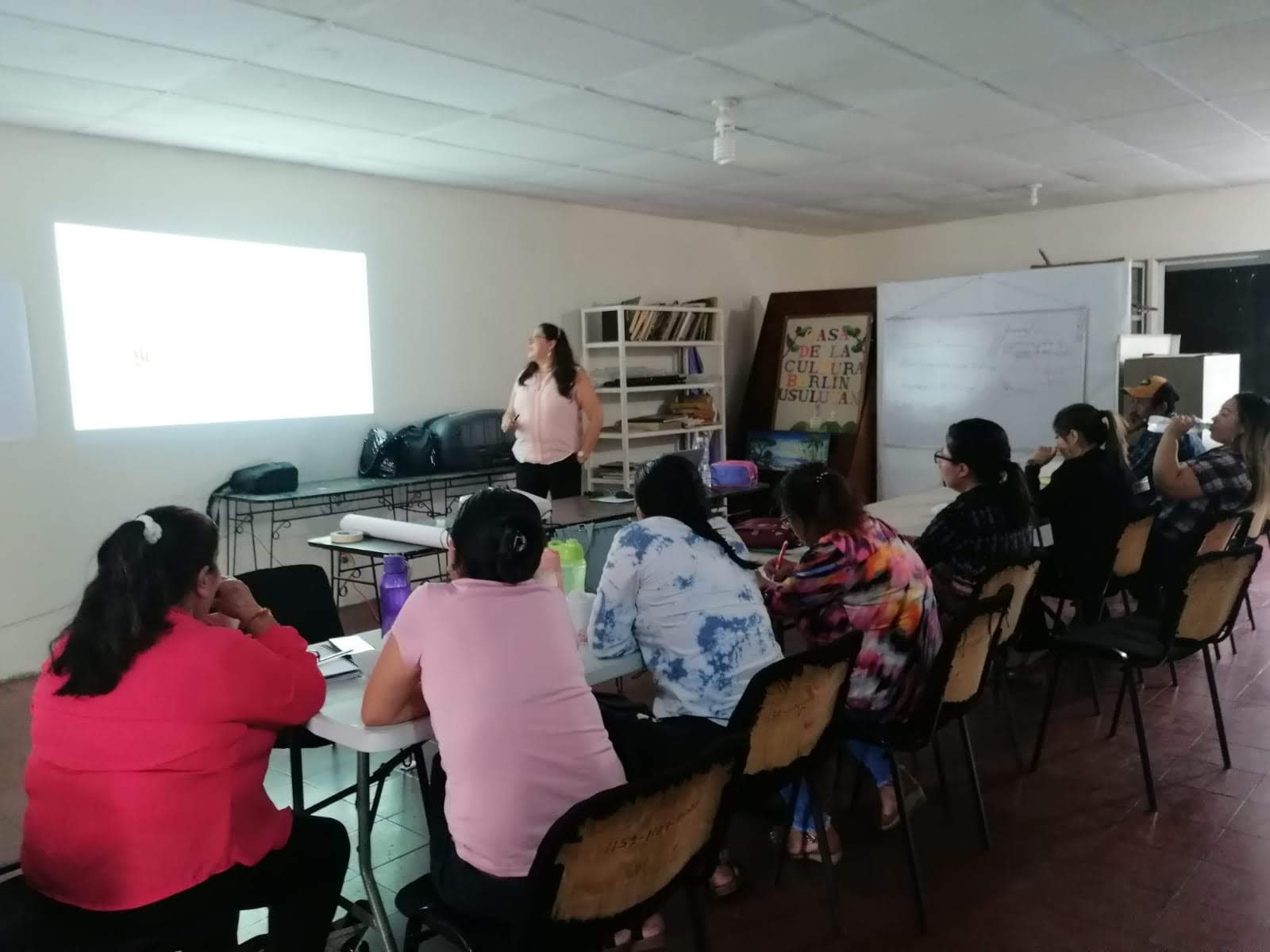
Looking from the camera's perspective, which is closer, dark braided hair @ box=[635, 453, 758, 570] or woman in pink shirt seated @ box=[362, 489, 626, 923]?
woman in pink shirt seated @ box=[362, 489, 626, 923]

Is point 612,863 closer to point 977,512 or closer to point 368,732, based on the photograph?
point 368,732

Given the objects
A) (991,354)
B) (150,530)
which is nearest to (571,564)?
(150,530)

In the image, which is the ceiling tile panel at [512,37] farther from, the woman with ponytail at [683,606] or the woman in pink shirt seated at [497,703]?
the woman in pink shirt seated at [497,703]

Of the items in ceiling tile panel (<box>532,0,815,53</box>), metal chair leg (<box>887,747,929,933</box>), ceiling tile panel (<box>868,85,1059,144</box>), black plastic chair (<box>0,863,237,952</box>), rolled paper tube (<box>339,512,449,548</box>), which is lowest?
metal chair leg (<box>887,747,929,933</box>)

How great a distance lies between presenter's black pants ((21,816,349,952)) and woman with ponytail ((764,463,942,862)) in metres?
1.21

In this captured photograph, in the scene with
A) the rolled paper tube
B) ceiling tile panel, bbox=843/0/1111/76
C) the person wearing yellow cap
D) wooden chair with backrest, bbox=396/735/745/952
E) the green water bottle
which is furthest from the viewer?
the person wearing yellow cap

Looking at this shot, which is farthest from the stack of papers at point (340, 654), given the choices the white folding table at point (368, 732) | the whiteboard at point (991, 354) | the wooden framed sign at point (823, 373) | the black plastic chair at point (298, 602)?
the wooden framed sign at point (823, 373)

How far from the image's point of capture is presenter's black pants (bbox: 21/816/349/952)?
4.99ft

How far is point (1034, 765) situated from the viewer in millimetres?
3045

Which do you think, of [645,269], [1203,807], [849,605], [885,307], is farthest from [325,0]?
[885,307]

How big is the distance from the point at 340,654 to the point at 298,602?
0.54 metres

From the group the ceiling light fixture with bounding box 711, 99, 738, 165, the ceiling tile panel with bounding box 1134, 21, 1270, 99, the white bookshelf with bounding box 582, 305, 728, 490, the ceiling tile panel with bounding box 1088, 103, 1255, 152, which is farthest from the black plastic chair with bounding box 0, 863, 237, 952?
the ceiling tile panel with bounding box 1088, 103, 1255, 152

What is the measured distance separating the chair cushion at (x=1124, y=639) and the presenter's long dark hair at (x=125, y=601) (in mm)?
2468

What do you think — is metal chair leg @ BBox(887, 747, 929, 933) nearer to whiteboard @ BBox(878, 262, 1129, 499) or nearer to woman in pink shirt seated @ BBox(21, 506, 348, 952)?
woman in pink shirt seated @ BBox(21, 506, 348, 952)
